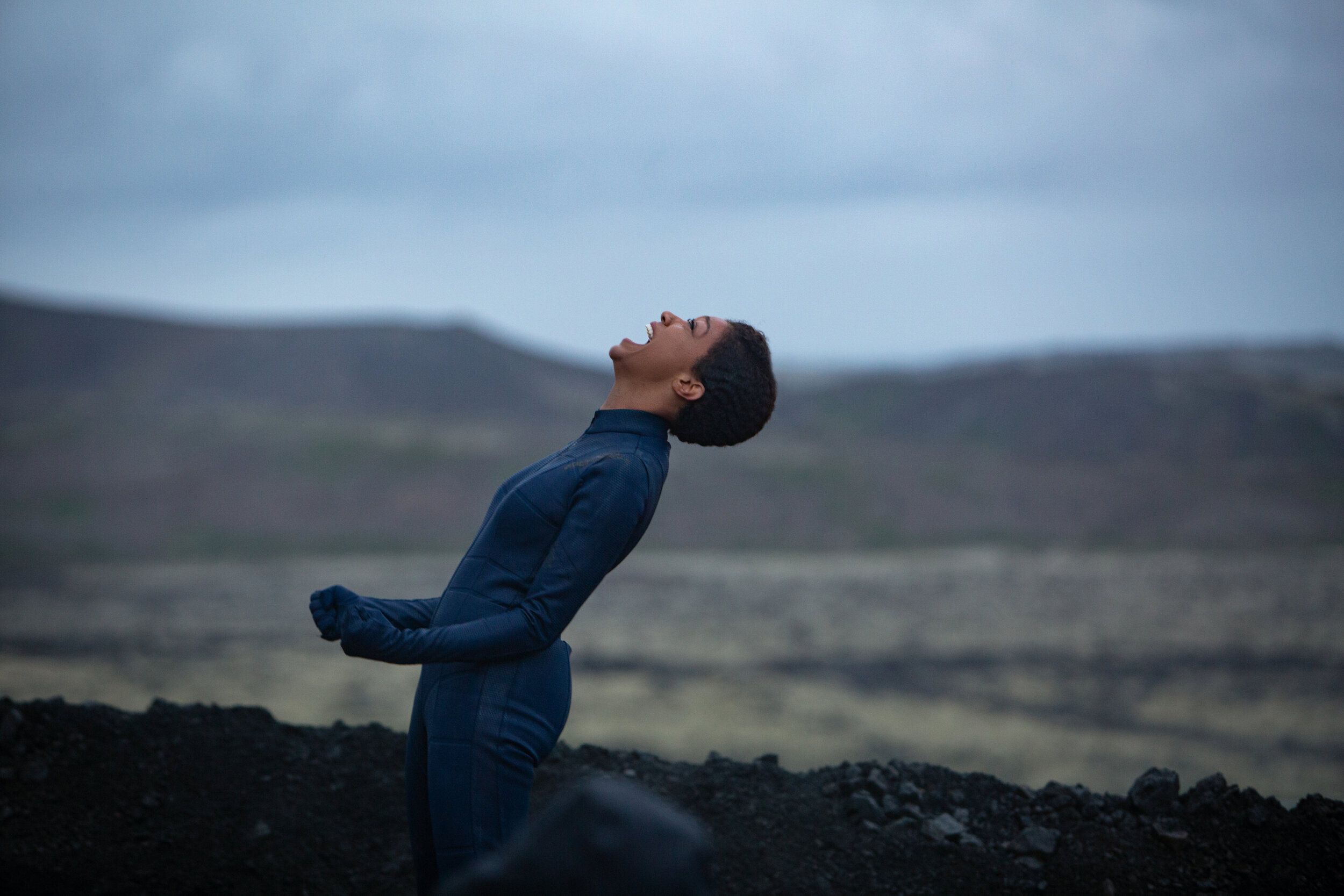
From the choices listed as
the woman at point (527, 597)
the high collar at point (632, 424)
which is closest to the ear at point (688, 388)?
the woman at point (527, 597)

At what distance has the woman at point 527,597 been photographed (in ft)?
9.32

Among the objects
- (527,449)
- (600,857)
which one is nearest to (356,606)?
(600,857)

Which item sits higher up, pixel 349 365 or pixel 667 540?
pixel 349 365

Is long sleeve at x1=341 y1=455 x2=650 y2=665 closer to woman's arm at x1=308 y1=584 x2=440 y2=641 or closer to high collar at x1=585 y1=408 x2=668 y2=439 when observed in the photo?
woman's arm at x1=308 y1=584 x2=440 y2=641

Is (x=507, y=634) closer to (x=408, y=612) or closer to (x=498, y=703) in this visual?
(x=498, y=703)

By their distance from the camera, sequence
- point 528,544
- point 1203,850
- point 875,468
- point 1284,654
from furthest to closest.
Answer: point 875,468 < point 1284,654 < point 1203,850 < point 528,544

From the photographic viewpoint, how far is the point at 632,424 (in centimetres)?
313

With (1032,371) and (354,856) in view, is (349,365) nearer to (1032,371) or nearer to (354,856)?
(1032,371)

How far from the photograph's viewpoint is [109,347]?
49812 millimetres

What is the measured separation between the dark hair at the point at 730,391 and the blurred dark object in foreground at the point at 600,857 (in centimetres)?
158

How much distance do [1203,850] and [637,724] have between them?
A: 943cm

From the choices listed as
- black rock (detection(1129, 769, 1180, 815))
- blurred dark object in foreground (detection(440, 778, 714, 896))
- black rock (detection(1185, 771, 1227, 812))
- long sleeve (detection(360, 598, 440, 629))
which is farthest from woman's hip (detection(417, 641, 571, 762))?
black rock (detection(1185, 771, 1227, 812))

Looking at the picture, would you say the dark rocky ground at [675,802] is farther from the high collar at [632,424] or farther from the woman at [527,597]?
the high collar at [632,424]

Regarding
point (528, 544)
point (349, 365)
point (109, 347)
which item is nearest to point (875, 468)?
point (349, 365)
